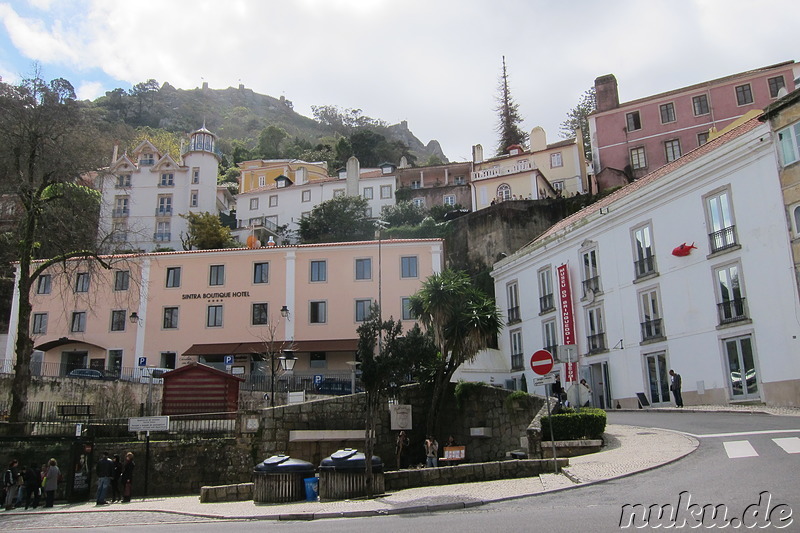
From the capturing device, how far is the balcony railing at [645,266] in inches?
1131

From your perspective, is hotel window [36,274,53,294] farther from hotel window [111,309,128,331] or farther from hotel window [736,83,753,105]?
hotel window [736,83,753,105]

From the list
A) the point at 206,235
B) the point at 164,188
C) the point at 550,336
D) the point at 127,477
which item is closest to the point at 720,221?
the point at 550,336

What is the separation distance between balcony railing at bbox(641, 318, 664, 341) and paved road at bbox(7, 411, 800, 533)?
41.3ft

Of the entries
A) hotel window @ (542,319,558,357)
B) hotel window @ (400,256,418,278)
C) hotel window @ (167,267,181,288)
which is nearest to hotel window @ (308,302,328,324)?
hotel window @ (400,256,418,278)

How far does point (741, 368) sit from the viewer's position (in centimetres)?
2430

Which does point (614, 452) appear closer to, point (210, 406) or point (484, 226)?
point (210, 406)

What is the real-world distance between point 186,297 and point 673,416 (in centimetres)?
3026

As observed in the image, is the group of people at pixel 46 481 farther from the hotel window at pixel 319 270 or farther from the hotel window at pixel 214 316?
the hotel window at pixel 319 270

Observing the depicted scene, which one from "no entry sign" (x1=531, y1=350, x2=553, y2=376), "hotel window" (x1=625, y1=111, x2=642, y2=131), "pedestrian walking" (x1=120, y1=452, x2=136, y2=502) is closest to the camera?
"no entry sign" (x1=531, y1=350, x2=553, y2=376)

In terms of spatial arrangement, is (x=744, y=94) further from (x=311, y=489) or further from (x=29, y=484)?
(x=29, y=484)

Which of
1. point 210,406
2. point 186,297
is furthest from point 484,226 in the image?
point 210,406

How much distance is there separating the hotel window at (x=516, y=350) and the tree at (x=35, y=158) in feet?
76.5

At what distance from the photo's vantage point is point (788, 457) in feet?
40.1

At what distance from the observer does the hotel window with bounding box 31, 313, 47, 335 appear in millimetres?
41875
